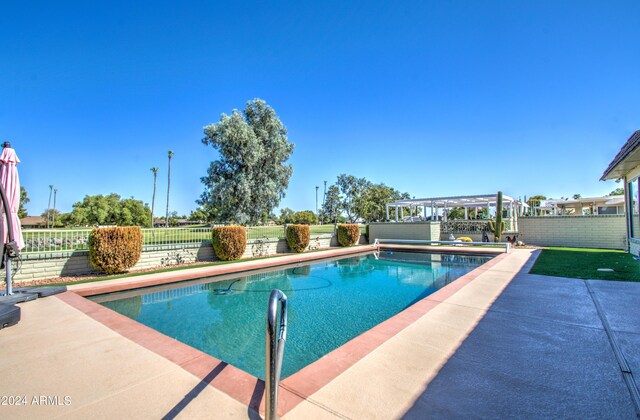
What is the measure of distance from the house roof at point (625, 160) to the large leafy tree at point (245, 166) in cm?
1584

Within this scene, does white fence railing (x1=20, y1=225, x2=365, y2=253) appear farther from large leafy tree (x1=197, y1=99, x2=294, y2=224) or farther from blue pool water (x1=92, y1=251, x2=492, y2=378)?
large leafy tree (x1=197, y1=99, x2=294, y2=224)

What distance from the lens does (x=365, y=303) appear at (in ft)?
21.1

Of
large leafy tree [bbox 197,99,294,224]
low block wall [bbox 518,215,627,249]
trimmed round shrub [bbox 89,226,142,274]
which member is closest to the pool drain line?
trimmed round shrub [bbox 89,226,142,274]

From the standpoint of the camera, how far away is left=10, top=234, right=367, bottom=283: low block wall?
7.78m

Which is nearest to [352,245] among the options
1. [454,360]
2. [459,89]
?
[459,89]

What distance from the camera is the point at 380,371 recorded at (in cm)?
261

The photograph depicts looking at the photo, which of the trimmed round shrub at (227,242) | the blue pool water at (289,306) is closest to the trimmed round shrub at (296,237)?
the trimmed round shrub at (227,242)

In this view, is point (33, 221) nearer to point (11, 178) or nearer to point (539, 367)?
point (11, 178)

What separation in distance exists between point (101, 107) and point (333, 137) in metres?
15.1

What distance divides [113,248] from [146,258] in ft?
4.69

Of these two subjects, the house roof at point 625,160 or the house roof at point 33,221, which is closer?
the house roof at point 625,160

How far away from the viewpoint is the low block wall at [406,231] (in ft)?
57.0

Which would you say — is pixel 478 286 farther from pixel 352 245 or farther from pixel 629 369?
pixel 352 245

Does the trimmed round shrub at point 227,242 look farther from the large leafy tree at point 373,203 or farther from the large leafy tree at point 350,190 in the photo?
the large leafy tree at point 350,190
